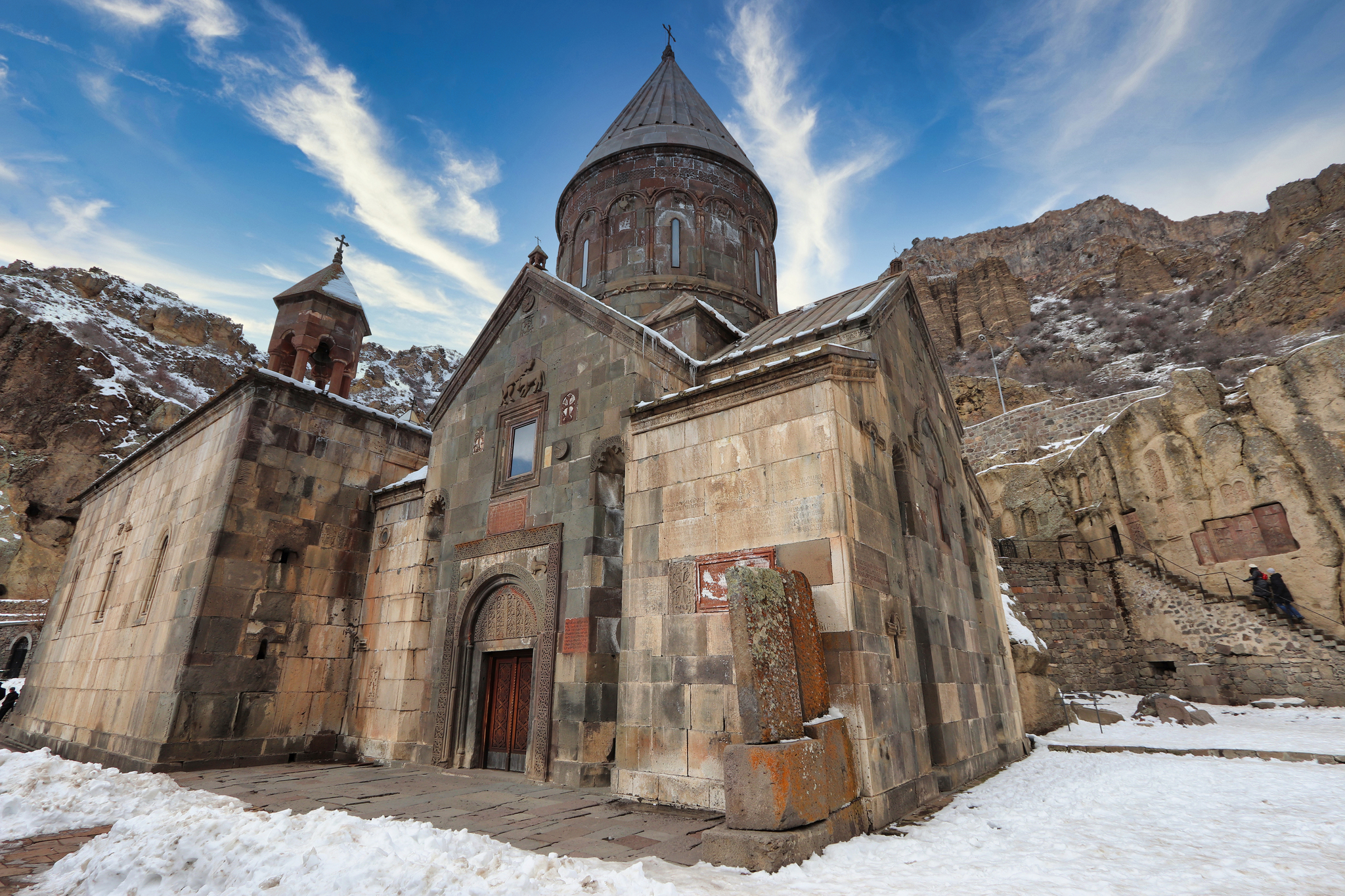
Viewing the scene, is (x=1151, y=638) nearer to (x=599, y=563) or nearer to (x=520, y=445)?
(x=599, y=563)

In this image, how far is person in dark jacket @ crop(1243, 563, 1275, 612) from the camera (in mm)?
14906

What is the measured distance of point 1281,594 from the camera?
1474 cm

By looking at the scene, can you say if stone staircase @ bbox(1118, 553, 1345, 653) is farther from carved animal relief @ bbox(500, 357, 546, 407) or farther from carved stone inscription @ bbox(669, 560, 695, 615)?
carved animal relief @ bbox(500, 357, 546, 407)

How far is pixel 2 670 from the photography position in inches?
899

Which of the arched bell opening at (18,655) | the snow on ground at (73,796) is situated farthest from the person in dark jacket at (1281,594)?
the arched bell opening at (18,655)

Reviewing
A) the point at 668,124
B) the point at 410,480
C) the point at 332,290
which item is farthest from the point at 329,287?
the point at 668,124

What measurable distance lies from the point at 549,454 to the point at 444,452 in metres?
2.51

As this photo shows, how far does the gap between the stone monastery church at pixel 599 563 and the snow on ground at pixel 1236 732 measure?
246 centimetres

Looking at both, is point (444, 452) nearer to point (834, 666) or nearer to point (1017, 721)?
point (834, 666)

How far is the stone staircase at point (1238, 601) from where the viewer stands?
1409cm

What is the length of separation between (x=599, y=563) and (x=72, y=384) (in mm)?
37766

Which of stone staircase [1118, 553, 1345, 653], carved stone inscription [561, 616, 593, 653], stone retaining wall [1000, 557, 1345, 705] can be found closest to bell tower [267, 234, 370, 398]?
carved stone inscription [561, 616, 593, 653]

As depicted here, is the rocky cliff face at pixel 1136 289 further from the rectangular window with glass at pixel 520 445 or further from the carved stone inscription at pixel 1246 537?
the rectangular window with glass at pixel 520 445

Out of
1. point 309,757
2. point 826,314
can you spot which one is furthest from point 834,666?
point 309,757
